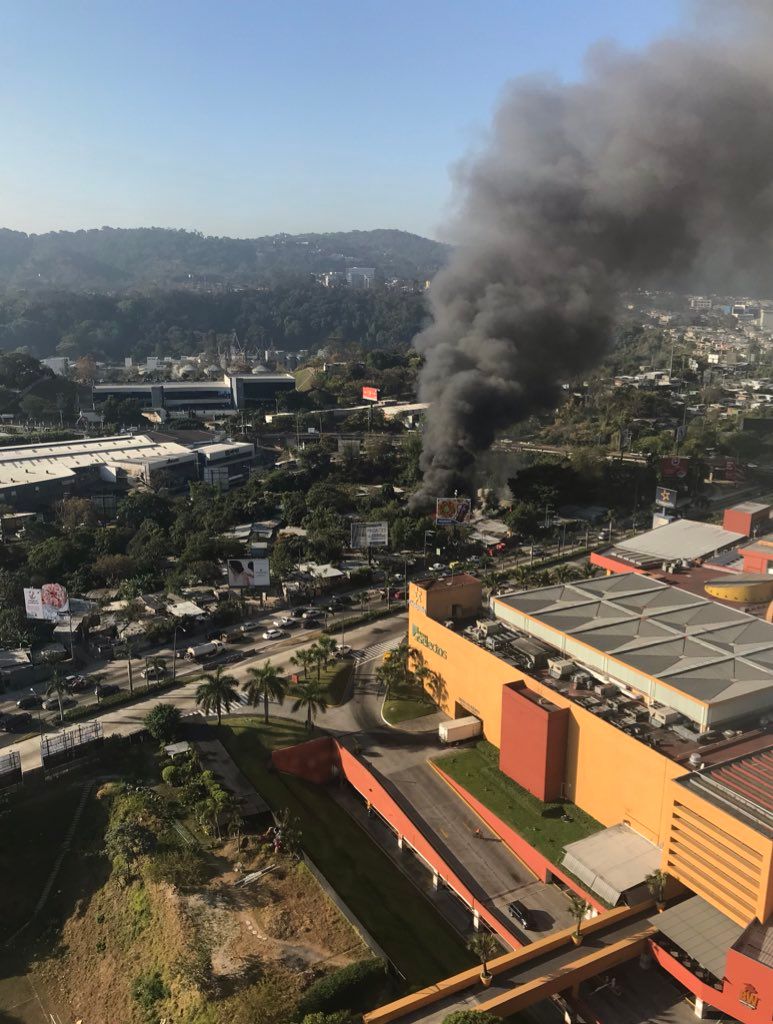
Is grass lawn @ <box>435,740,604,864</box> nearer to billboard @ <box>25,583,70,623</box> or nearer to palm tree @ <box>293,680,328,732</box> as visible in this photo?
palm tree @ <box>293,680,328,732</box>

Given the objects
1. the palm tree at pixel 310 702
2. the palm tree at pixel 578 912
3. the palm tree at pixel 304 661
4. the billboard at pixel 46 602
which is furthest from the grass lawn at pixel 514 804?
the billboard at pixel 46 602

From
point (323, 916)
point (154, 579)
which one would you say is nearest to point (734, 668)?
point (323, 916)

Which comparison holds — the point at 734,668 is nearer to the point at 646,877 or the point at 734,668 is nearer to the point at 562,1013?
the point at 646,877

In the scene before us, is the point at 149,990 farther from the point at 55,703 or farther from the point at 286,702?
the point at 55,703

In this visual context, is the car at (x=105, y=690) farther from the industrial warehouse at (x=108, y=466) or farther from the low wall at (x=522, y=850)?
the industrial warehouse at (x=108, y=466)

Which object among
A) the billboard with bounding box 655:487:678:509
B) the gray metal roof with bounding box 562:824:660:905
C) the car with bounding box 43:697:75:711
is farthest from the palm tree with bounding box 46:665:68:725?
the billboard with bounding box 655:487:678:509

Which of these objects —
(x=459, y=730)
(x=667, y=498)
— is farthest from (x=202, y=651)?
(x=667, y=498)

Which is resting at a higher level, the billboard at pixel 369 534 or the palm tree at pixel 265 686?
the billboard at pixel 369 534
